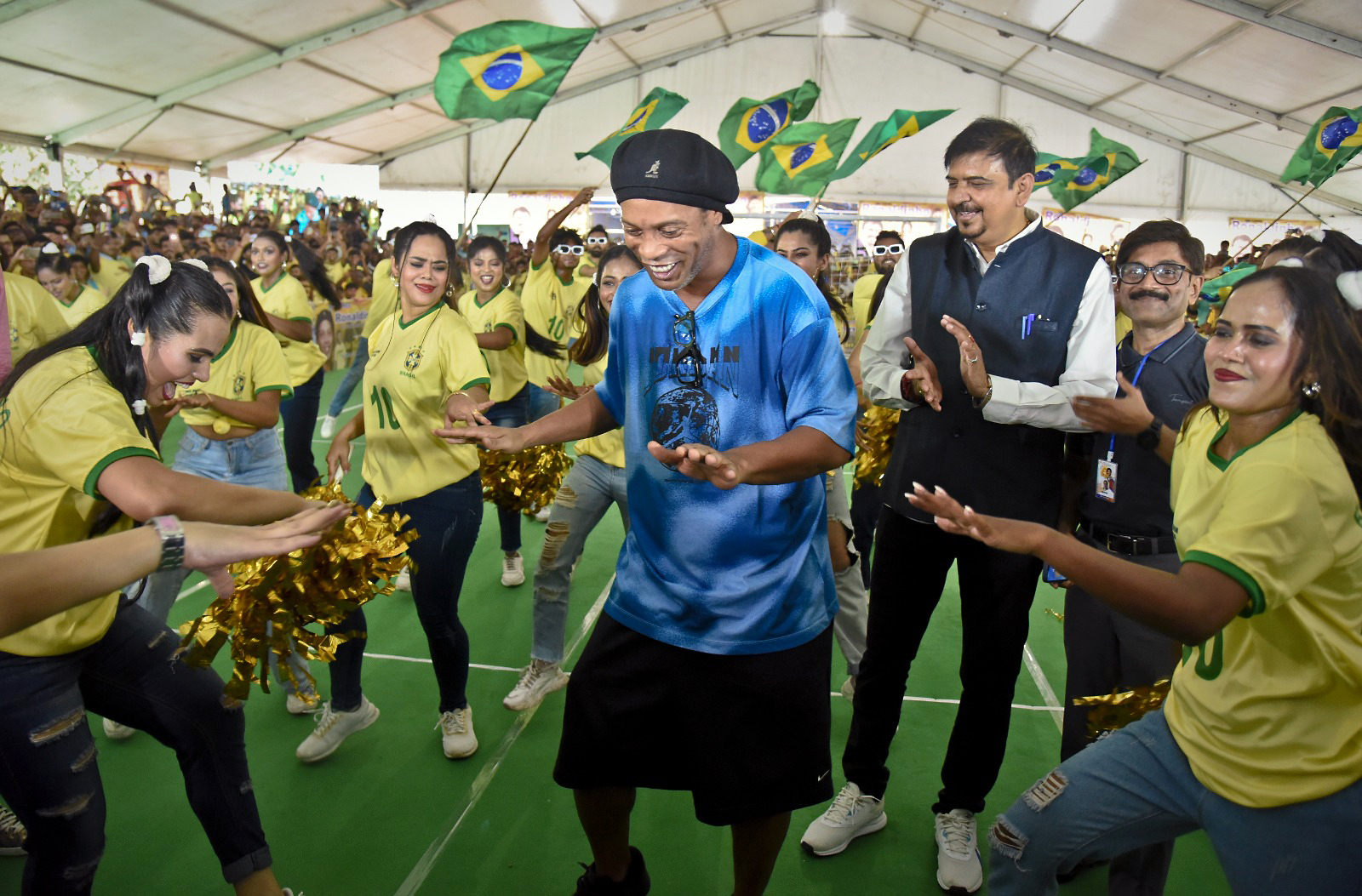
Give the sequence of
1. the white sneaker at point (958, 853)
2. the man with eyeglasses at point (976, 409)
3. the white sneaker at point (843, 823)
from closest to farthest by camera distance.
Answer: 1. the man with eyeglasses at point (976, 409)
2. the white sneaker at point (958, 853)
3. the white sneaker at point (843, 823)

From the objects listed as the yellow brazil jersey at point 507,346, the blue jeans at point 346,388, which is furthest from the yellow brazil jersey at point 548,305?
the blue jeans at point 346,388

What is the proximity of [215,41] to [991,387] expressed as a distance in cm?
1708

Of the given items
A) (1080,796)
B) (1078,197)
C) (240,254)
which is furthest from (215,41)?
(1080,796)

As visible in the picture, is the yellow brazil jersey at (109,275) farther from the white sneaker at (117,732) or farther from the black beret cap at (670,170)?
the black beret cap at (670,170)

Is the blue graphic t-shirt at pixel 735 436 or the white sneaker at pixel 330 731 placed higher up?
the blue graphic t-shirt at pixel 735 436

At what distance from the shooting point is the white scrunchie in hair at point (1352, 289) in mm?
1764

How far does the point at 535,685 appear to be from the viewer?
13.9 ft

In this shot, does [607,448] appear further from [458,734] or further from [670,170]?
[670,170]

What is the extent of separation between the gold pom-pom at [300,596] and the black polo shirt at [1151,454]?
7.62 feet

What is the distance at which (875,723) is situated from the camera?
3.13 m

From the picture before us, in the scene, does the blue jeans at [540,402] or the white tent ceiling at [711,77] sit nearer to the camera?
the blue jeans at [540,402]

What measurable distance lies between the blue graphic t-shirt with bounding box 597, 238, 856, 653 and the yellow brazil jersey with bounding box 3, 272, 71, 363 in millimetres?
4280

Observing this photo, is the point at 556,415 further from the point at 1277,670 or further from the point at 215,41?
the point at 215,41

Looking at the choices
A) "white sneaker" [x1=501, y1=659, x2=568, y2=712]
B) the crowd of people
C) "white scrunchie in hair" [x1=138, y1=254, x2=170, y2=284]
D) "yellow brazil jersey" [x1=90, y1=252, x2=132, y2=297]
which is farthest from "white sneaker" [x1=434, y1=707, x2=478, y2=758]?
"yellow brazil jersey" [x1=90, y1=252, x2=132, y2=297]
